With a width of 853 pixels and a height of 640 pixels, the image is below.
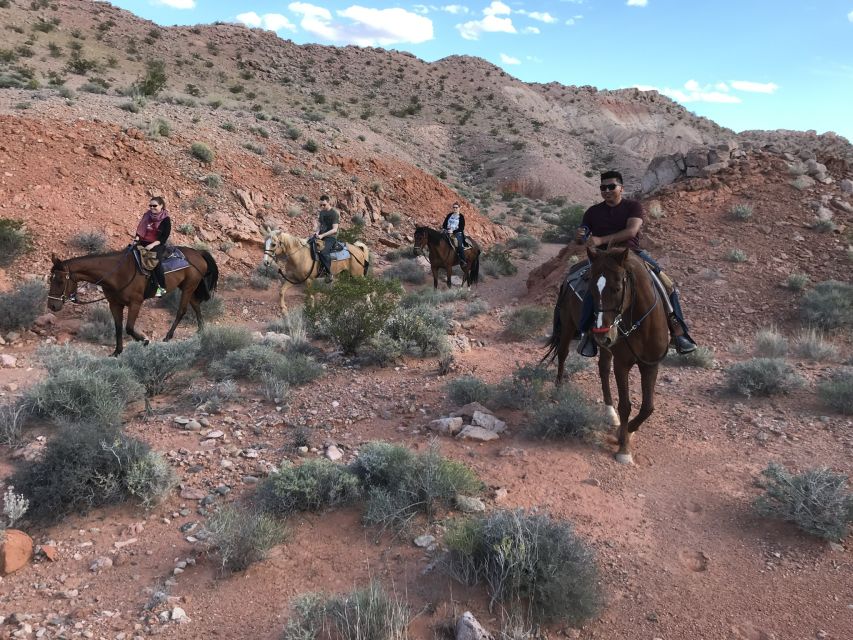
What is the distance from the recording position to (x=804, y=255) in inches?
501

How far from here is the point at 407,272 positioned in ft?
59.9

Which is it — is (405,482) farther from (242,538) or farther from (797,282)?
(797,282)

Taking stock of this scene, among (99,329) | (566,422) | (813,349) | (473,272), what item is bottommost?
(99,329)

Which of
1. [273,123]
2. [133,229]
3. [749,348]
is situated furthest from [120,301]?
[273,123]

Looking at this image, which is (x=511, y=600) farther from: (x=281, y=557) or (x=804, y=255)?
(x=804, y=255)

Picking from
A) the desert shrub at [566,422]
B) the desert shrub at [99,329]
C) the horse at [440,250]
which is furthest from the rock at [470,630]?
the horse at [440,250]

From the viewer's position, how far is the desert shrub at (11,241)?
11.6 meters

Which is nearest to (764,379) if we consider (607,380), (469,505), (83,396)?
(607,380)

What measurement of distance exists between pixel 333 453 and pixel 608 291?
10.4 ft

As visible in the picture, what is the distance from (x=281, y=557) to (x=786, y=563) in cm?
383

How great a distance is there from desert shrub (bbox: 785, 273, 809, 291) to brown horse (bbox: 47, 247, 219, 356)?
41.7ft

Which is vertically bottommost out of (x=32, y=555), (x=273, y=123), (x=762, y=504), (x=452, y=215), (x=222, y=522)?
(x=32, y=555)

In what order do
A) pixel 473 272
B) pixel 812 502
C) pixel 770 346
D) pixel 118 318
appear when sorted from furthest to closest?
pixel 473 272 < pixel 118 318 < pixel 770 346 < pixel 812 502

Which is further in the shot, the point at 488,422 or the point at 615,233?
the point at 488,422
